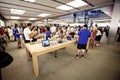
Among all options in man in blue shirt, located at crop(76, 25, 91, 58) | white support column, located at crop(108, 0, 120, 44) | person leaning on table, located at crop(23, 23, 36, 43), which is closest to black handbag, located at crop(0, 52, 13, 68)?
person leaning on table, located at crop(23, 23, 36, 43)

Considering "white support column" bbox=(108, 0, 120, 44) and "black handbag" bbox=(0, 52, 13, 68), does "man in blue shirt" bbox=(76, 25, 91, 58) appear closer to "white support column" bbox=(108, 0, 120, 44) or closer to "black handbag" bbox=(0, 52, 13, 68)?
"black handbag" bbox=(0, 52, 13, 68)

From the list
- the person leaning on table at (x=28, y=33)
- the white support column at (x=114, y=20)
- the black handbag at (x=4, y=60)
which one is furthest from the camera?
the white support column at (x=114, y=20)

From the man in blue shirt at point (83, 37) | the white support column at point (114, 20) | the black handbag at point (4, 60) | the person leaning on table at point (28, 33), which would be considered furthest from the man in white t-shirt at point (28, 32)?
the white support column at point (114, 20)

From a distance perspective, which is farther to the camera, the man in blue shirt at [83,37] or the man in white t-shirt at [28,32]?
the man in white t-shirt at [28,32]

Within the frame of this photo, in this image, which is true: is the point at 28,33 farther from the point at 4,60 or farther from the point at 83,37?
the point at 83,37

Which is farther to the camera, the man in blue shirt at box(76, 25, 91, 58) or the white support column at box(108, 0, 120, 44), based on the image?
the white support column at box(108, 0, 120, 44)

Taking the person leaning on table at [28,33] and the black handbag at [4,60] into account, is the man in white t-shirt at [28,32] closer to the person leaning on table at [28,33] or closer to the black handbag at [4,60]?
the person leaning on table at [28,33]

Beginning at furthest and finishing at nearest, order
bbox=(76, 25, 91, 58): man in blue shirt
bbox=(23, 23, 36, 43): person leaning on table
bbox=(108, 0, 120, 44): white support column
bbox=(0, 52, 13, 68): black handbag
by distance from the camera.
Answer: bbox=(108, 0, 120, 44): white support column, bbox=(23, 23, 36, 43): person leaning on table, bbox=(76, 25, 91, 58): man in blue shirt, bbox=(0, 52, 13, 68): black handbag

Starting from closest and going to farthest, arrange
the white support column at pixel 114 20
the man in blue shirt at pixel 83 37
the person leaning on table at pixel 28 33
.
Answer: the man in blue shirt at pixel 83 37 → the person leaning on table at pixel 28 33 → the white support column at pixel 114 20

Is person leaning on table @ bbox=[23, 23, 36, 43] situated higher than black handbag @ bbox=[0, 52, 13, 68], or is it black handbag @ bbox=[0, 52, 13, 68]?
person leaning on table @ bbox=[23, 23, 36, 43]

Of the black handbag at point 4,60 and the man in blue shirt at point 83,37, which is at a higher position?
the man in blue shirt at point 83,37

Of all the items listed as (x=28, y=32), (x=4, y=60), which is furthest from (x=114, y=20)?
(x=4, y=60)

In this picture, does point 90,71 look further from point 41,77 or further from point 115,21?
point 115,21

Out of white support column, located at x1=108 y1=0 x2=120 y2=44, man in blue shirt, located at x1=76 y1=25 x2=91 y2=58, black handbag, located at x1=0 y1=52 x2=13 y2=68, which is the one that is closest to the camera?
black handbag, located at x1=0 y1=52 x2=13 y2=68
